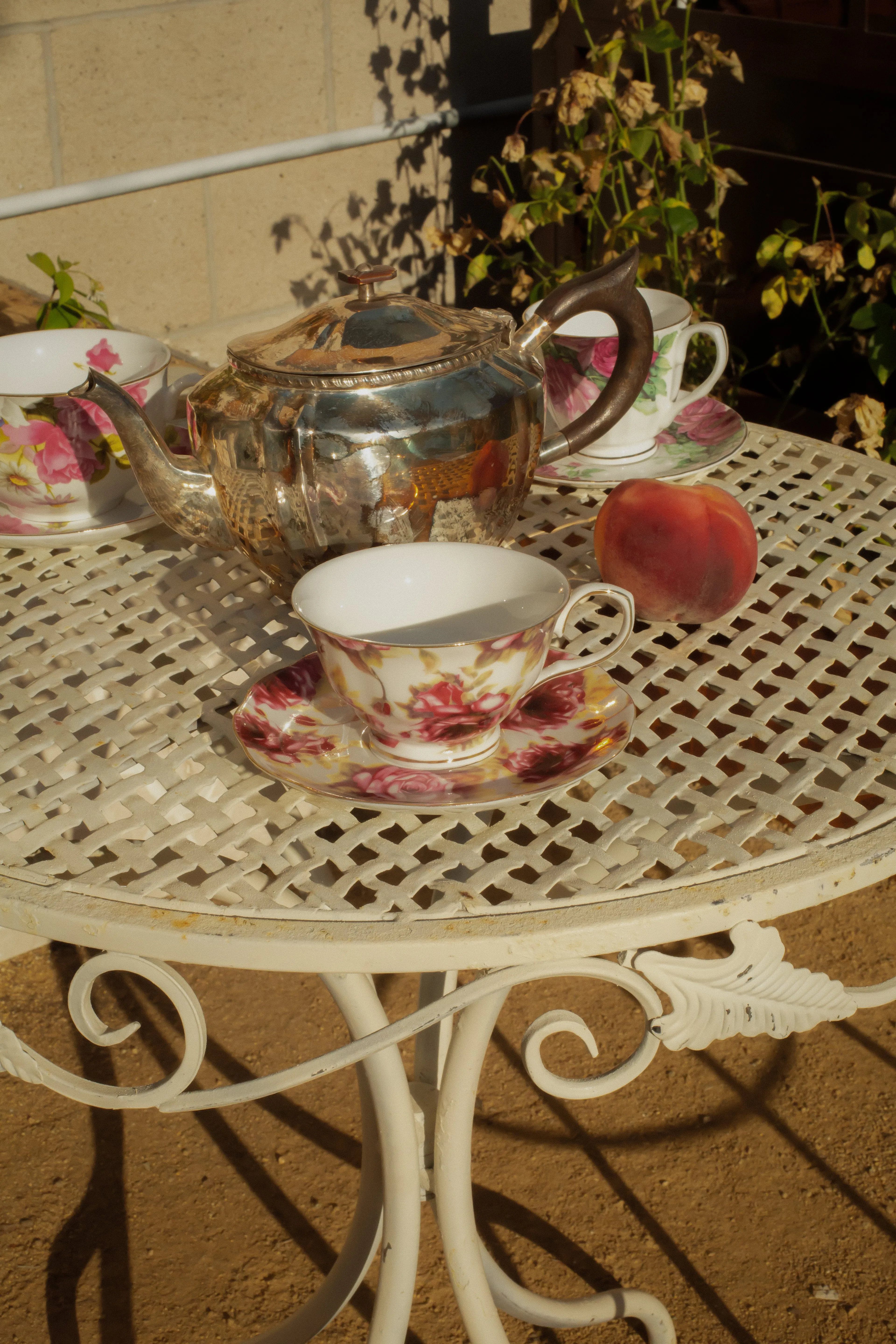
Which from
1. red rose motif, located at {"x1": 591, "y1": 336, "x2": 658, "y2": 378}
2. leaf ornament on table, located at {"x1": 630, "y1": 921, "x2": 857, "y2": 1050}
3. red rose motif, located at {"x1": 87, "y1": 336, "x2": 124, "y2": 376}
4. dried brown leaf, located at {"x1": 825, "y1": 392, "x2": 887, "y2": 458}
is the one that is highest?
red rose motif, located at {"x1": 591, "y1": 336, "x2": 658, "y2": 378}

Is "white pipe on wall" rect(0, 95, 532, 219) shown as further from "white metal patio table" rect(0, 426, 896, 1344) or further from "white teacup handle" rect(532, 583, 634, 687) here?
"white teacup handle" rect(532, 583, 634, 687)

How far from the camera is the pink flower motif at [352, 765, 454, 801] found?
1.98ft

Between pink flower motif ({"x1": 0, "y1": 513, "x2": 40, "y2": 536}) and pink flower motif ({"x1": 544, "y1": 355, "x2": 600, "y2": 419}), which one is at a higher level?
pink flower motif ({"x1": 544, "y1": 355, "x2": 600, "y2": 419})

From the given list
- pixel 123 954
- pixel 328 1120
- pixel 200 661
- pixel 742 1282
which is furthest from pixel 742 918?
pixel 328 1120

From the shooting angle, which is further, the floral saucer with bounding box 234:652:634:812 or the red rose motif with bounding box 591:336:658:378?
the red rose motif with bounding box 591:336:658:378

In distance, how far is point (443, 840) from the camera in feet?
2.02

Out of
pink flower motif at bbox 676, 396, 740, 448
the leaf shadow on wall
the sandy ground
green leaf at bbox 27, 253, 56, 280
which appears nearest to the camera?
pink flower motif at bbox 676, 396, 740, 448

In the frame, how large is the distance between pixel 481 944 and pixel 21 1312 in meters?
0.94

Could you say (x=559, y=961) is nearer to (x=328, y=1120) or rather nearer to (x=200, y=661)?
(x=200, y=661)

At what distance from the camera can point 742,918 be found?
21.8 inches

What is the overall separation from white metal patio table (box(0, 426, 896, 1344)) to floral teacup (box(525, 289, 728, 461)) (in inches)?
4.9

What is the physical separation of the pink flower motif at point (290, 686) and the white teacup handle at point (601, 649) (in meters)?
0.13

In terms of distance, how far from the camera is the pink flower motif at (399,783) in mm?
604

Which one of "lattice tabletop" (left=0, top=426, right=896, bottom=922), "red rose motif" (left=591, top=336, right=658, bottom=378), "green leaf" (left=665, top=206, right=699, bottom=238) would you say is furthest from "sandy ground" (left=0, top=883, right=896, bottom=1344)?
"green leaf" (left=665, top=206, right=699, bottom=238)
